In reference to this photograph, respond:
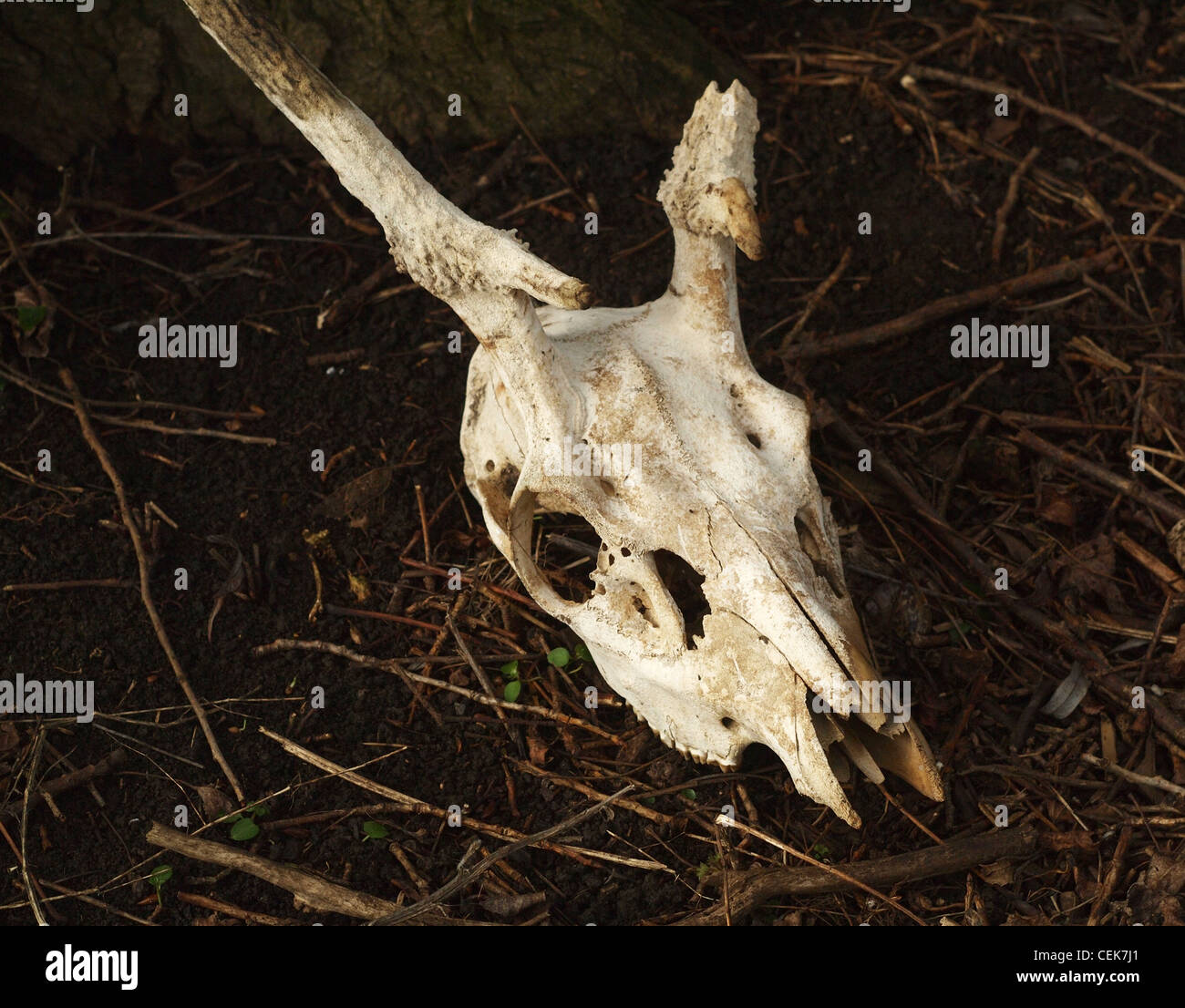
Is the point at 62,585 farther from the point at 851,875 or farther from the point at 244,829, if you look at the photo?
the point at 851,875

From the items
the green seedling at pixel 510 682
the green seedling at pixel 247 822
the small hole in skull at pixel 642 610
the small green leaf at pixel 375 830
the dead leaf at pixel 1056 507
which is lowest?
the small green leaf at pixel 375 830

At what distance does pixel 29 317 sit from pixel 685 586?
A: 273 cm

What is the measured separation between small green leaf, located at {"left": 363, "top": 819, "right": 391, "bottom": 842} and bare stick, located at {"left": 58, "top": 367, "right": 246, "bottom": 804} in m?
0.41

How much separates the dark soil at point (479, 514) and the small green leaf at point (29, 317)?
14cm

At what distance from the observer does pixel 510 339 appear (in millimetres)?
3518

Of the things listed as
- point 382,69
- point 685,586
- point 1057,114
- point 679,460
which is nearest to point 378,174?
point 679,460

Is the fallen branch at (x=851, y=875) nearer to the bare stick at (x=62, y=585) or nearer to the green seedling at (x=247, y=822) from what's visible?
the green seedling at (x=247, y=822)

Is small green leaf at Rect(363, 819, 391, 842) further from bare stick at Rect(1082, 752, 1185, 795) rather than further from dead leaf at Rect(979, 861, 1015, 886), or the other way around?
bare stick at Rect(1082, 752, 1185, 795)

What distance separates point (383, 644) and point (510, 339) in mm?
1232

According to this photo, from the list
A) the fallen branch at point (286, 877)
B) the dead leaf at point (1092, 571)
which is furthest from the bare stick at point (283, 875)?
the dead leaf at point (1092, 571)

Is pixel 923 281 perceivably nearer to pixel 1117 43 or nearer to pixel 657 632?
pixel 1117 43

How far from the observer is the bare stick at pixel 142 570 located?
3861 mm

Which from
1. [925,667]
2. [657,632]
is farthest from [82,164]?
[925,667]

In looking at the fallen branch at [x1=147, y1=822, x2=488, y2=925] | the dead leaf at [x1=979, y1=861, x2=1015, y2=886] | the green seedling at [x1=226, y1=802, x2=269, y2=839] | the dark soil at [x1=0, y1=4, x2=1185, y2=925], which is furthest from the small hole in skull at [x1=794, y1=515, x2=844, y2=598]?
the green seedling at [x1=226, y1=802, x2=269, y2=839]
